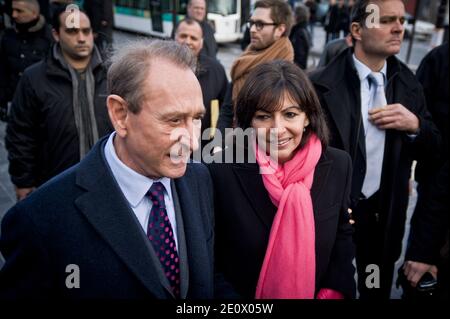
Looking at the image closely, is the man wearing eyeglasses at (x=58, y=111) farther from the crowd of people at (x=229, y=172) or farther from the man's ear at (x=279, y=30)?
the man's ear at (x=279, y=30)

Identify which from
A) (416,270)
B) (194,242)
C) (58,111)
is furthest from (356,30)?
(58,111)

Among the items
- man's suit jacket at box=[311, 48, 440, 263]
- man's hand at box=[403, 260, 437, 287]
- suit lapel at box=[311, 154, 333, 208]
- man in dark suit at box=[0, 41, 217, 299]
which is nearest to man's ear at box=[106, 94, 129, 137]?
man in dark suit at box=[0, 41, 217, 299]

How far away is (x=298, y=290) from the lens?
1.76 metres

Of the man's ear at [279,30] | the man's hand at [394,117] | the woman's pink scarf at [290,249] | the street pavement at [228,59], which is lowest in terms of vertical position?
the street pavement at [228,59]

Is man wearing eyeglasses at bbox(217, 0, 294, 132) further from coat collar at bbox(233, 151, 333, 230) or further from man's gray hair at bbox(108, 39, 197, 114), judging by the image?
man's gray hair at bbox(108, 39, 197, 114)

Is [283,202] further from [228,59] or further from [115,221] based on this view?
[228,59]

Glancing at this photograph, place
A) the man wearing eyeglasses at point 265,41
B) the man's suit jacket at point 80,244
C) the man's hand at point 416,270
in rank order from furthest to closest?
the man wearing eyeglasses at point 265,41 → the man's hand at point 416,270 → the man's suit jacket at point 80,244

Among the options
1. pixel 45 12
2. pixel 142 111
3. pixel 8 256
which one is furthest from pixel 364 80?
pixel 45 12

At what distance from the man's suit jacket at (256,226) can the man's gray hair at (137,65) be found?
583 mm

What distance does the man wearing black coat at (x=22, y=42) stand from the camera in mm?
4363

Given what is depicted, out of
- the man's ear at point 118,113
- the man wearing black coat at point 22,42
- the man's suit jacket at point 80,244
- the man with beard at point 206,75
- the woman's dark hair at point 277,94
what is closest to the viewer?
the man's suit jacket at point 80,244

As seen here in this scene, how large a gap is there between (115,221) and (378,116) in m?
1.61

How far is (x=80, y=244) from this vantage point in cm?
135

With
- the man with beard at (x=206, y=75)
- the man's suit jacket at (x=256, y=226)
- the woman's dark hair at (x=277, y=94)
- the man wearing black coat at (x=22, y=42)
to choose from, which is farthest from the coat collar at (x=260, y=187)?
the man wearing black coat at (x=22, y=42)
